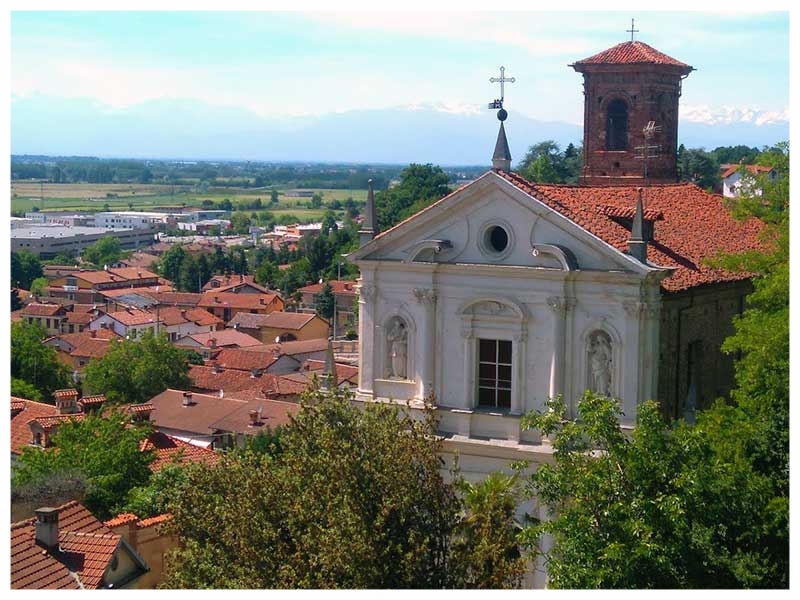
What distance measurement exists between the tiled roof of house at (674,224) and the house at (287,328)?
54323 mm

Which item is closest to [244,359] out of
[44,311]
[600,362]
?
[44,311]

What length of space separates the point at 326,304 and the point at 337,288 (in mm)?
2681

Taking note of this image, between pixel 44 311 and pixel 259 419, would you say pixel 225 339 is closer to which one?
pixel 44 311

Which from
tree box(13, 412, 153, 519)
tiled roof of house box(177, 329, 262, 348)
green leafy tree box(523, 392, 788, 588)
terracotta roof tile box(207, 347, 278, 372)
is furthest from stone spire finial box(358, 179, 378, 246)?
tiled roof of house box(177, 329, 262, 348)

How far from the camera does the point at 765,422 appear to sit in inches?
794

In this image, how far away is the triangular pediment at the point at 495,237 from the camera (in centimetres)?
2419

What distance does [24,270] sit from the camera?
421 ft

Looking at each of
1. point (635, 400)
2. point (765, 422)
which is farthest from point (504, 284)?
point (765, 422)

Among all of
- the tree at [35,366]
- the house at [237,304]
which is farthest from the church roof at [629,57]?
the house at [237,304]

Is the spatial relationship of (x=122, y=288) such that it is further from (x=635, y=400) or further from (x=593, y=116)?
(x=635, y=400)

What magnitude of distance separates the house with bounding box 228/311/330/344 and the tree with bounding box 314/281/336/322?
677cm

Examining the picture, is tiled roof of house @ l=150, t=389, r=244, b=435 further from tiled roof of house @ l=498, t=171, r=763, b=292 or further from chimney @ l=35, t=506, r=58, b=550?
chimney @ l=35, t=506, r=58, b=550

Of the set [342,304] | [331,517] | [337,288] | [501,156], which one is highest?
[501,156]

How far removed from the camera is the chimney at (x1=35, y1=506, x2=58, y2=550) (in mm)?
22109
